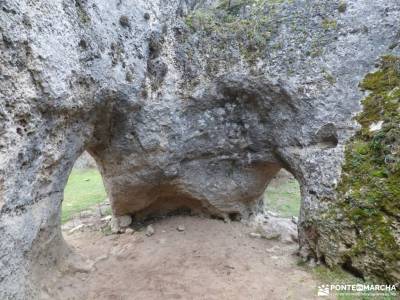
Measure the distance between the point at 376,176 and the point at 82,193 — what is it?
1099 cm

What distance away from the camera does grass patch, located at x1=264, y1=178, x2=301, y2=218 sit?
400 inches

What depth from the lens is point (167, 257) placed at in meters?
6.56

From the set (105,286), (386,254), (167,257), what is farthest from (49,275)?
(386,254)

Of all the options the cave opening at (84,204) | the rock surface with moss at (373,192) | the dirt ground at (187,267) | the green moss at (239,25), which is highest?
the green moss at (239,25)

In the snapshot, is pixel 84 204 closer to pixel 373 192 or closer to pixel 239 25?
pixel 239 25

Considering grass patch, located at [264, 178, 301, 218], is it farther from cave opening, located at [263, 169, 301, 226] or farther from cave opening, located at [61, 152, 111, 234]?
cave opening, located at [61, 152, 111, 234]

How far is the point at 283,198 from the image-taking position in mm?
11445

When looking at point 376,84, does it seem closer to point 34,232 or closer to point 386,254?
point 386,254

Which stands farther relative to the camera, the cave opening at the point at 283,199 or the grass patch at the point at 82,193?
the grass patch at the point at 82,193

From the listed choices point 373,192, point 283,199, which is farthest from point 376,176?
point 283,199

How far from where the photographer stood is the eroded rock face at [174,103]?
13.1 feet

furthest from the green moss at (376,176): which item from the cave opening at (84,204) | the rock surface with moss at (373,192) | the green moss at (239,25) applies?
the cave opening at (84,204)

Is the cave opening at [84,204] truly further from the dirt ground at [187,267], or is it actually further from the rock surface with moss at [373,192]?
the rock surface with moss at [373,192]

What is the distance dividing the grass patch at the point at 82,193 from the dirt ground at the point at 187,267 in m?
2.59
